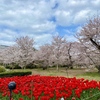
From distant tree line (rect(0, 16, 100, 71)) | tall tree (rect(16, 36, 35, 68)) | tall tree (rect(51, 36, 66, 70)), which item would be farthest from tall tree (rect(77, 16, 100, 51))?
tall tree (rect(16, 36, 35, 68))

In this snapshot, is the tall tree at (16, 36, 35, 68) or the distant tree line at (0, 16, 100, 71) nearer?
the distant tree line at (0, 16, 100, 71)

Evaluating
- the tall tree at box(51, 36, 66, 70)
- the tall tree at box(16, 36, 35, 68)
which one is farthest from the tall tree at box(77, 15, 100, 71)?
the tall tree at box(16, 36, 35, 68)

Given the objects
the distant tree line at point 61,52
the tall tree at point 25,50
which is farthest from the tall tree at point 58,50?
the tall tree at point 25,50

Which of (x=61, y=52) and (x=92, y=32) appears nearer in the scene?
(x=92, y=32)

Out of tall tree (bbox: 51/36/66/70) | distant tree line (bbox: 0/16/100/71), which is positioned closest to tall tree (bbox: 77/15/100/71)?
distant tree line (bbox: 0/16/100/71)

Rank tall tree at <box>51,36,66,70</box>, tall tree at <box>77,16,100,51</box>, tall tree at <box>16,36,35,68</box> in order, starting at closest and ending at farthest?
tall tree at <box>77,16,100,51</box>, tall tree at <box>51,36,66,70</box>, tall tree at <box>16,36,35,68</box>

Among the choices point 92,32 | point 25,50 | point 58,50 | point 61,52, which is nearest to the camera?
point 92,32

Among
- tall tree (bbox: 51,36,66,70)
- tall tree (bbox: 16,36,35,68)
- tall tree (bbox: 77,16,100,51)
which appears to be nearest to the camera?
tall tree (bbox: 77,16,100,51)

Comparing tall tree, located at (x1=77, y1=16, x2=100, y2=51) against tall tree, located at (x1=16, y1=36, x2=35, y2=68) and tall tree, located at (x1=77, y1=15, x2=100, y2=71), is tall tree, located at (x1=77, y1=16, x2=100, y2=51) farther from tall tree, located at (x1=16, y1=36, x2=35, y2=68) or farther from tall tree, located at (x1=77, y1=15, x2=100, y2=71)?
tall tree, located at (x1=16, y1=36, x2=35, y2=68)

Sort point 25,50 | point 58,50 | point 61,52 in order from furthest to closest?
point 25,50 < point 58,50 < point 61,52

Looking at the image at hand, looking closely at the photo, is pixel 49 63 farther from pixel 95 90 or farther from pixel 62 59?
pixel 95 90

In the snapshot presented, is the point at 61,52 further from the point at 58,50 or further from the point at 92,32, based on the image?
the point at 92,32

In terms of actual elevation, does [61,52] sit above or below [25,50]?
below

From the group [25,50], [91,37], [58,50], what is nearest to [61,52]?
[58,50]
